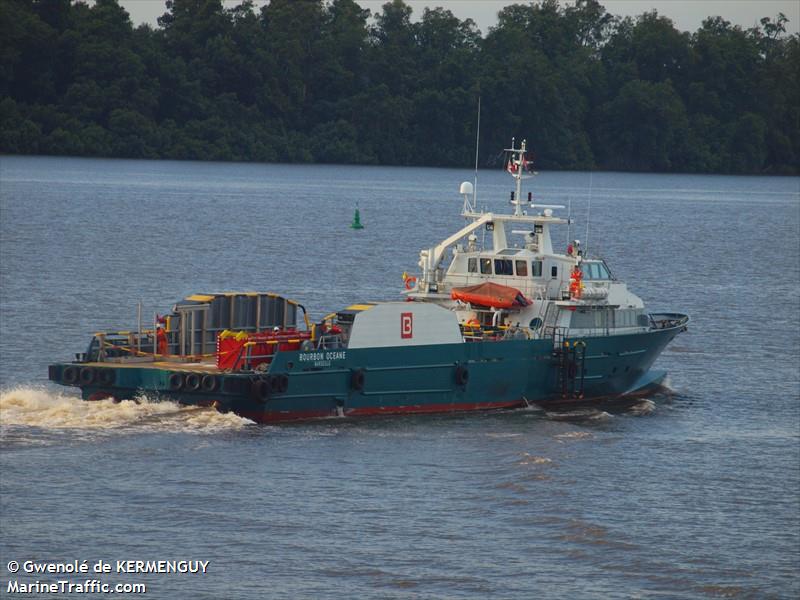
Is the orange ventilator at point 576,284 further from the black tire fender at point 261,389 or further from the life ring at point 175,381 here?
the life ring at point 175,381

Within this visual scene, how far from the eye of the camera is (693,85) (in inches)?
7825

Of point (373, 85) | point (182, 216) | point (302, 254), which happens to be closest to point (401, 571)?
point (302, 254)

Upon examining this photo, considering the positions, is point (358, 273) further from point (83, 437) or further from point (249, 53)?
point (249, 53)

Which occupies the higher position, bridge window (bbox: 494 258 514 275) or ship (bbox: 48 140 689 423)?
bridge window (bbox: 494 258 514 275)

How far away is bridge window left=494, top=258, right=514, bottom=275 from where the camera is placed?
46031 mm

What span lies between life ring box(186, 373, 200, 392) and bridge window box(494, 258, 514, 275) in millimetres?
10297

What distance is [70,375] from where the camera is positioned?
40406 millimetres

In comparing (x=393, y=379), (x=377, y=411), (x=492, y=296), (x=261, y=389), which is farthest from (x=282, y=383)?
(x=492, y=296)

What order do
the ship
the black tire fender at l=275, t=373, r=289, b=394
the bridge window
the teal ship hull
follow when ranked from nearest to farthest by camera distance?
the teal ship hull, the black tire fender at l=275, t=373, r=289, b=394, the ship, the bridge window

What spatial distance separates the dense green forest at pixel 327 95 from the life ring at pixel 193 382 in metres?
126

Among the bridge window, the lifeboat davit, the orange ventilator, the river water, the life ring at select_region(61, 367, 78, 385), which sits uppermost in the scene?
the bridge window

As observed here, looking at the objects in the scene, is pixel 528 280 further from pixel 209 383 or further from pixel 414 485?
pixel 414 485

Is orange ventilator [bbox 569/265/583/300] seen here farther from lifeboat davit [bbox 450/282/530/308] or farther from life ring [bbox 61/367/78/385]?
life ring [bbox 61/367/78/385]

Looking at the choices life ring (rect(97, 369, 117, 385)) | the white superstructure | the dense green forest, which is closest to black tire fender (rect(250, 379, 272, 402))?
life ring (rect(97, 369, 117, 385))
